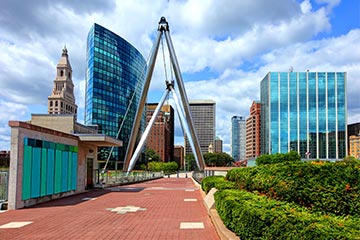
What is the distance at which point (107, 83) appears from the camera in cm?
9481

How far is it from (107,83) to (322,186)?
3582 inches

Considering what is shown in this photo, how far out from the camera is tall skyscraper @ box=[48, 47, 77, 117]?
410ft

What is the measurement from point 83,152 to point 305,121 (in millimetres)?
102181

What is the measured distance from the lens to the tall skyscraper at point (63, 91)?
125 metres

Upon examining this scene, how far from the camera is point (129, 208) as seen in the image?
14312mm

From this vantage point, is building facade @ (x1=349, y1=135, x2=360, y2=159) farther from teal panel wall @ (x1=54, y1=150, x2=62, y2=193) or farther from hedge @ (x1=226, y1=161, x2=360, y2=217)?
hedge @ (x1=226, y1=161, x2=360, y2=217)

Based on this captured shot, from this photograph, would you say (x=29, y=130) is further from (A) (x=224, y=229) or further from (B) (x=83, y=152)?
(A) (x=224, y=229)

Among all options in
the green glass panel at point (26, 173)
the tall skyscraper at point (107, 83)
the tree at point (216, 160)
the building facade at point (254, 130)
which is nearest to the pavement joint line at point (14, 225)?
the green glass panel at point (26, 173)

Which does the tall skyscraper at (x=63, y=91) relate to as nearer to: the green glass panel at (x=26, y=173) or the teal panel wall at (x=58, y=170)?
the teal panel wall at (x=58, y=170)

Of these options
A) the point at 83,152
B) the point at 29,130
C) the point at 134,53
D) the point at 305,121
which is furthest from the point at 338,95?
the point at 29,130

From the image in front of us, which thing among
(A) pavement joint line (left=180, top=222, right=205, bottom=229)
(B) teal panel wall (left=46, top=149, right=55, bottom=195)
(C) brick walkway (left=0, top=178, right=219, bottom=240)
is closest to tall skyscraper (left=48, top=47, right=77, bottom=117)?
(B) teal panel wall (left=46, top=149, right=55, bottom=195)

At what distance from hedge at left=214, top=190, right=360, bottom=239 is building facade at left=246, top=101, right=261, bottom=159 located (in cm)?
14714

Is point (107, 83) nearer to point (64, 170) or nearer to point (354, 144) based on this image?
point (64, 170)

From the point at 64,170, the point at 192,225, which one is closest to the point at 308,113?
the point at 64,170
